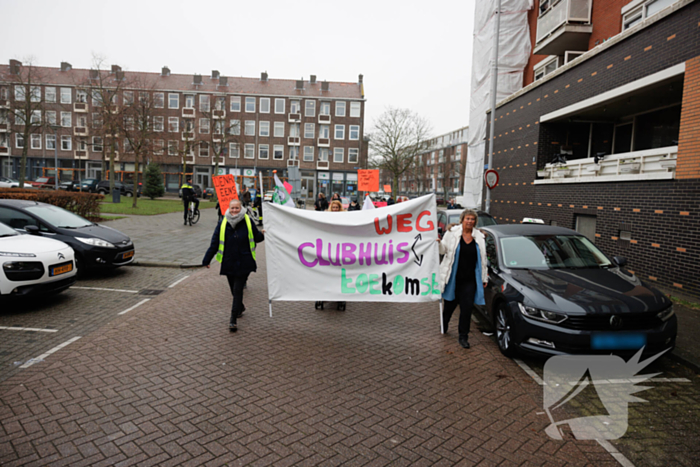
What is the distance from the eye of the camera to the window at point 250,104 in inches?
2373

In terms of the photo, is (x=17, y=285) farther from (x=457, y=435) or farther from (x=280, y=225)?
(x=457, y=435)

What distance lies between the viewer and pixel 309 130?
61.3 m

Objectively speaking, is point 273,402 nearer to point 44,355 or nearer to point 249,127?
point 44,355

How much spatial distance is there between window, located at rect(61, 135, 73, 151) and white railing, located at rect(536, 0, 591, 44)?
63.9 meters

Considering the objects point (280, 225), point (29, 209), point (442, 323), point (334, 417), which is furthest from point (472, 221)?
point (29, 209)

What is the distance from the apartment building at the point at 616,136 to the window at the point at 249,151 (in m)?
45.9

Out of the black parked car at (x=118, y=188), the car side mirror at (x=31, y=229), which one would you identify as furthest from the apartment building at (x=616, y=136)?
the black parked car at (x=118, y=188)

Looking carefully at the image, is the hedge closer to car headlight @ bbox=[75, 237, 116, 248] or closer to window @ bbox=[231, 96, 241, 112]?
car headlight @ bbox=[75, 237, 116, 248]

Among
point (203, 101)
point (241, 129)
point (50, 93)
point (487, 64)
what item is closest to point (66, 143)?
point (50, 93)

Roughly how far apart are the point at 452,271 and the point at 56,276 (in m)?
6.31

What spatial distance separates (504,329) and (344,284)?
2.22 m

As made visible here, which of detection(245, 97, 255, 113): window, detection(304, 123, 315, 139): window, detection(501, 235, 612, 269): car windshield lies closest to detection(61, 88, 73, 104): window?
detection(245, 97, 255, 113): window

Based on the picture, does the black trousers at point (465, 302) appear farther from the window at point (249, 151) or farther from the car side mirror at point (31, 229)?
the window at point (249, 151)

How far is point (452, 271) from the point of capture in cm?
568
